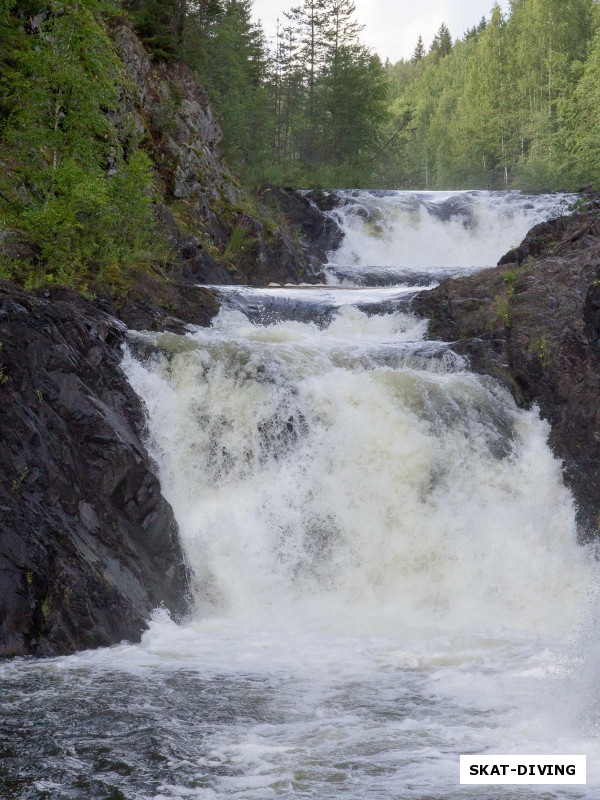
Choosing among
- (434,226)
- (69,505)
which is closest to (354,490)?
(69,505)

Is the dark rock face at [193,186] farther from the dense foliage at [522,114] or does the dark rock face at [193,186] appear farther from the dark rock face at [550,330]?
the dense foliage at [522,114]

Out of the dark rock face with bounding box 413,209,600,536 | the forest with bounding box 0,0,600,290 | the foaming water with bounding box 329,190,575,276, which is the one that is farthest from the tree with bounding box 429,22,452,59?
the dark rock face with bounding box 413,209,600,536

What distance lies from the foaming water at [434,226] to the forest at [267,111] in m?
4.12

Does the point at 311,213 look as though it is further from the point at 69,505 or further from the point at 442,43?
the point at 442,43

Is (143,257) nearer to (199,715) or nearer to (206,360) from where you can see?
(206,360)

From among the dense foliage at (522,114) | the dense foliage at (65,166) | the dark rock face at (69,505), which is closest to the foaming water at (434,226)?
the dense foliage at (522,114)

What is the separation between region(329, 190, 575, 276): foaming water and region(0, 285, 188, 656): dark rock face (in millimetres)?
18005

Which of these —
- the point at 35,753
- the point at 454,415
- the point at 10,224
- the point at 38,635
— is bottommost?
the point at 35,753

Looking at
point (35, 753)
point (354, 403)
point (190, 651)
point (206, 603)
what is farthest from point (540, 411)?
point (35, 753)

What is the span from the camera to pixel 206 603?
11.2 meters

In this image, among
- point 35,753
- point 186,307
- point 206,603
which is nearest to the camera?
point 35,753

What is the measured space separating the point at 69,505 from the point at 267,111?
100ft

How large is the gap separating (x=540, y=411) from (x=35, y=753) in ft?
34.0

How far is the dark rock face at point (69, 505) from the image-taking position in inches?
366
